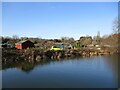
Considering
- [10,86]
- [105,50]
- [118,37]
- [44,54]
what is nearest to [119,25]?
[118,37]

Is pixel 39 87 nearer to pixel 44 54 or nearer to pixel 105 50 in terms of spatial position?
pixel 44 54

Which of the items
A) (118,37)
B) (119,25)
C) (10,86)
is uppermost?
(119,25)

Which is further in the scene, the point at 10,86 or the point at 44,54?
the point at 44,54

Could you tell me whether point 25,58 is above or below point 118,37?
below

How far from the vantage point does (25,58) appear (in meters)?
13.0

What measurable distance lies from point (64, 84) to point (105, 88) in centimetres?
179

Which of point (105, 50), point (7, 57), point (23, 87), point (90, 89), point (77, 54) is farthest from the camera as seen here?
point (105, 50)

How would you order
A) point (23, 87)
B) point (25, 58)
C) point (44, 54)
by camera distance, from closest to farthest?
point (23, 87) → point (25, 58) → point (44, 54)

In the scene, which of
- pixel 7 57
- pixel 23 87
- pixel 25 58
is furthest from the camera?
pixel 25 58

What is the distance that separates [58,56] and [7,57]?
600 centimetres

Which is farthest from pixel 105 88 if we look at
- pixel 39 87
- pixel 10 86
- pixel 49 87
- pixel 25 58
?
pixel 25 58

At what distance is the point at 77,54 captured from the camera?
17.4 m

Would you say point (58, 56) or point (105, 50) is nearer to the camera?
point (58, 56)

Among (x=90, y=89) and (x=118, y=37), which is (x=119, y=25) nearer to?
(x=118, y=37)
